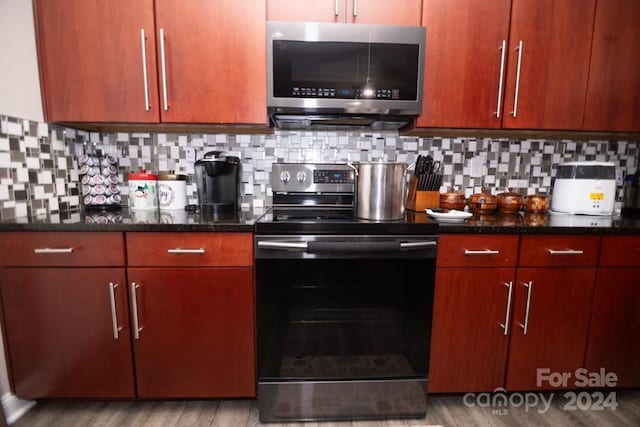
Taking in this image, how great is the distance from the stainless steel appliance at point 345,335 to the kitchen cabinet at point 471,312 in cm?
7

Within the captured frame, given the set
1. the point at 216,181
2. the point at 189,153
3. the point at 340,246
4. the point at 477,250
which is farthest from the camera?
the point at 189,153

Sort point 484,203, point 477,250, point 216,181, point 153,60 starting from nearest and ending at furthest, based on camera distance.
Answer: point 477,250 < point 153,60 < point 216,181 < point 484,203

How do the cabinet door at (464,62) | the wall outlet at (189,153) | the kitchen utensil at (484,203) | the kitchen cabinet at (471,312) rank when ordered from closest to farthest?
the kitchen cabinet at (471,312) < the cabinet door at (464,62) < the kitchen utensil at (484,203) < the wall outlet at (189,153)

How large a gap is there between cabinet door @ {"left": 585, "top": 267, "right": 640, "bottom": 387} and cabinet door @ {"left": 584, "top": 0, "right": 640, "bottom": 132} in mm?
747

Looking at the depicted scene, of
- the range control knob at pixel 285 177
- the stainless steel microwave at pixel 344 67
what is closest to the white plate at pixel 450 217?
the stainless steel microwave at pixel 344 67

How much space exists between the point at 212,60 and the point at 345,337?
1.37m

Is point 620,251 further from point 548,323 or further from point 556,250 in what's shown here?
point 548,323

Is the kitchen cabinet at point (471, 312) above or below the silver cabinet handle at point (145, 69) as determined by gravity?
below

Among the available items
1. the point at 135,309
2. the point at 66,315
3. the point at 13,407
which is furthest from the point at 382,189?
the point at 13,407

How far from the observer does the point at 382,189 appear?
3.99ft

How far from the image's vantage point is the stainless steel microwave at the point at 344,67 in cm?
127

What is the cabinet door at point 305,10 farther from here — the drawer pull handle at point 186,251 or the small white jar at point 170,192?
the drawer pull handle at point 186,251

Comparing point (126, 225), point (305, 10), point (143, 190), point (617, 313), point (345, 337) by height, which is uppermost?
point (305, 10)

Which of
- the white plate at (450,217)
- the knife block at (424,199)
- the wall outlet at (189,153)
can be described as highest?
the wall outlet at (189,153)
